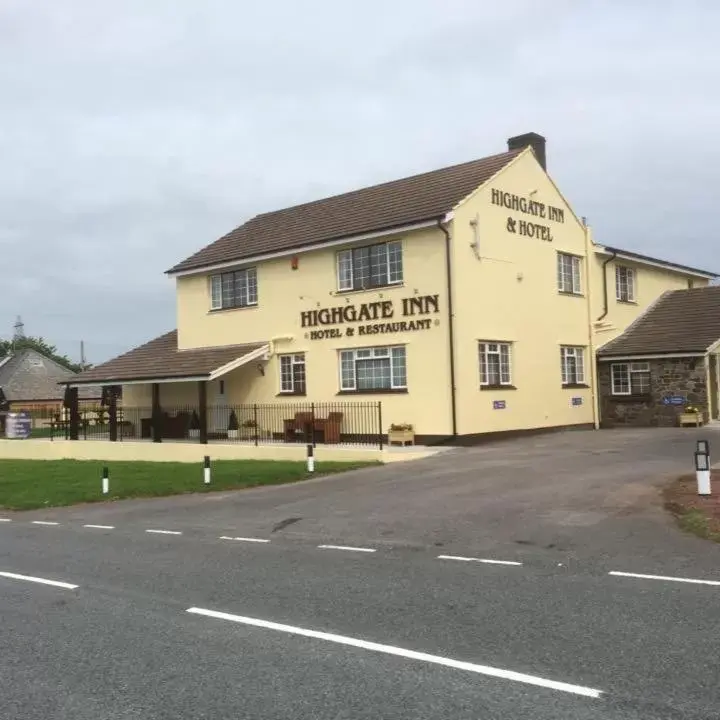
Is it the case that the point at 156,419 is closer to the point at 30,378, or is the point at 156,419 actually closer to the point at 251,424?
the point at 251,424

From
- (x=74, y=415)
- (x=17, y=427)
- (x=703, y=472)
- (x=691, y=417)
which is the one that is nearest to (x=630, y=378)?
(x=691, y=417)

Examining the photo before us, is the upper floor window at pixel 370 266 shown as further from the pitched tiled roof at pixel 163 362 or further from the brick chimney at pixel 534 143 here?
the brick chimney at pixel 534 143

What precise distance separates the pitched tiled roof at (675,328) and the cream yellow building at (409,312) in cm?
68

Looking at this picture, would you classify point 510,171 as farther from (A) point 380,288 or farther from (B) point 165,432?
Result: (B) point 165,432

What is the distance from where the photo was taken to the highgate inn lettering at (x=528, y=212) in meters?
25.2

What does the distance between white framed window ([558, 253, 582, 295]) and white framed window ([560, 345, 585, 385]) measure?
1.99 meters

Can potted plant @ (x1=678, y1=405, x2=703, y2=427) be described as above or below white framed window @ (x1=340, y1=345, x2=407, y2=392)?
below

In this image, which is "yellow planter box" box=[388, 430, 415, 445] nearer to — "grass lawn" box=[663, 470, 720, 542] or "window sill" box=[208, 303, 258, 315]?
"window sill" box=[208, 303, 258, 315]

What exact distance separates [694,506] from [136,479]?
1219 cm

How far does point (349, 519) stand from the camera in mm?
12094

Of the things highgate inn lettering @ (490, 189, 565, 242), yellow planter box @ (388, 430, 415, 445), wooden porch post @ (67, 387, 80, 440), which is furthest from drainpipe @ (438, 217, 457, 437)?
wooden porch post @ (67, 387, 80, 440)

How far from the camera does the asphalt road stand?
4.77 metres

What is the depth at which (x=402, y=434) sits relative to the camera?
2328 centimetres

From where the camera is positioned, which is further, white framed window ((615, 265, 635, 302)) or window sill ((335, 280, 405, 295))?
white framed window ((615, 265, 635, 302))
